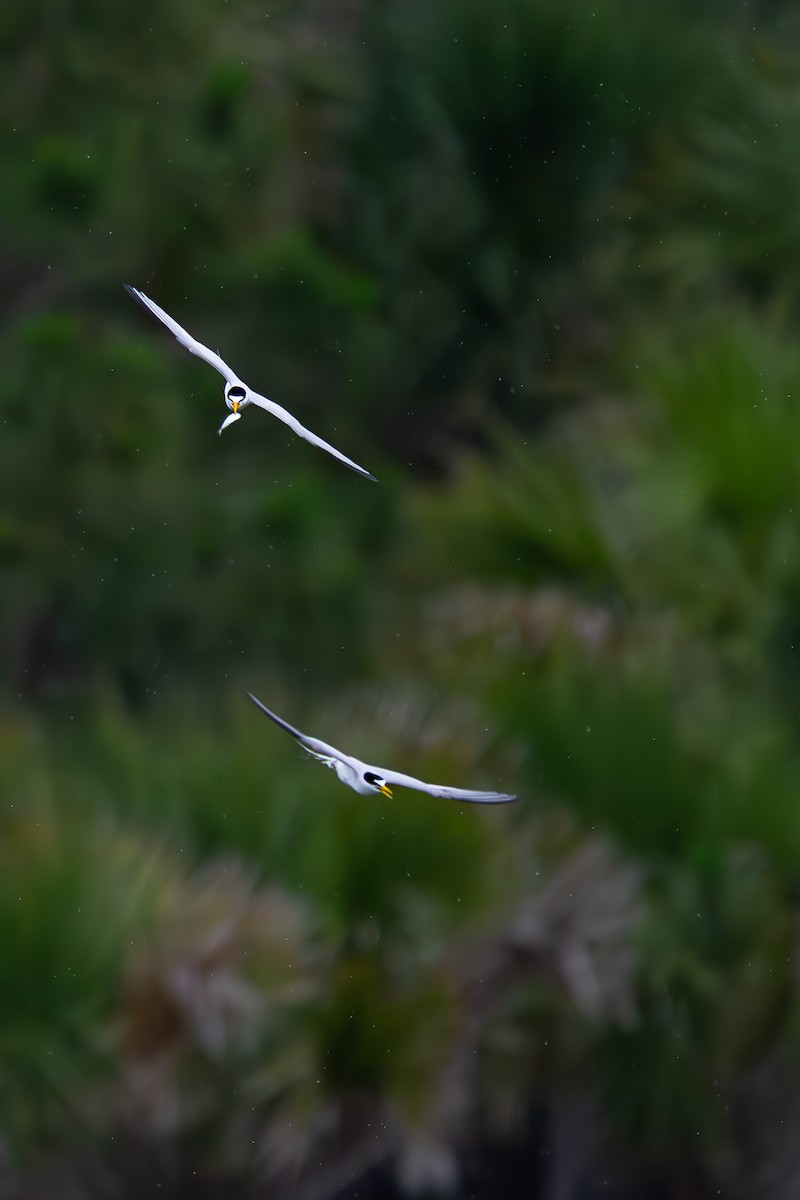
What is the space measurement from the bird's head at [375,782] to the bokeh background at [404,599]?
63.5 inches

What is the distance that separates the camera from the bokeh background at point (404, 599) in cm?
285

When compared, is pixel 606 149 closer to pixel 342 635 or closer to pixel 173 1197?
pixel 342 635

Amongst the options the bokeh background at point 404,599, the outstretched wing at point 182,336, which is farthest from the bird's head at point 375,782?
the bokeh background at point 404,599

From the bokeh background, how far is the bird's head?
5.29ft

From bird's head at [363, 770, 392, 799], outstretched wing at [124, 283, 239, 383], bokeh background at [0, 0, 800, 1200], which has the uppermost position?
outstretched wing at [124, 283, 239, 383]

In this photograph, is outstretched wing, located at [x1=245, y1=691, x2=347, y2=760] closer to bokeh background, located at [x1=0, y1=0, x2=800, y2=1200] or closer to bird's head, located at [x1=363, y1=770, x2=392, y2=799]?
bird's head, located at [x1=363, y1=770, x2=392, y2=799]

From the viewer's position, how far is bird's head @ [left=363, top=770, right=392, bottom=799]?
3.89ft

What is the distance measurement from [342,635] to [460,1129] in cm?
180

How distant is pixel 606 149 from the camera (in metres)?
5.22

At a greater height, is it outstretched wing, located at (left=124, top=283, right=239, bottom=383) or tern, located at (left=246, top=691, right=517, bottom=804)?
outstretched wing, located at (left=124, top=283, right=239, bottom=383)

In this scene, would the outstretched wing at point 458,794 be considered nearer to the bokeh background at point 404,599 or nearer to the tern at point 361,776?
the tern at point 361,776

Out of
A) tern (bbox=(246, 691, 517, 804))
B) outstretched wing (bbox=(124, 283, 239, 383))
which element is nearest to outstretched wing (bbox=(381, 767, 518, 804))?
tern (bbox=(246, 691, 517, 804))

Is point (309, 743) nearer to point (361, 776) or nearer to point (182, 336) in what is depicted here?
point (361, 776)

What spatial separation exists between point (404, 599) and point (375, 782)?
3224 mm
